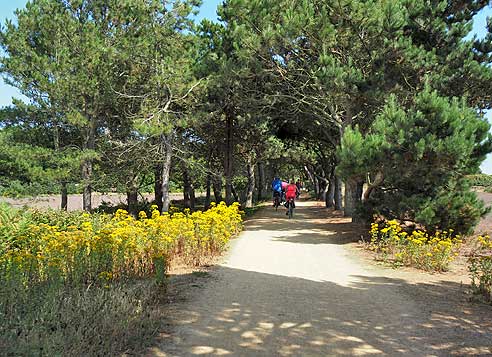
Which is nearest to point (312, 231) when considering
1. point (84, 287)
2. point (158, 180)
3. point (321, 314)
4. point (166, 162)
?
point (166, 162)

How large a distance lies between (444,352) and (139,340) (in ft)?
9.14

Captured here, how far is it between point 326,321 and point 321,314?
0.27 metres

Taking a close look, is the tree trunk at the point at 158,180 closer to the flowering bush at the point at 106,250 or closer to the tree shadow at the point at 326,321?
the flowering bush at the point at 106,250

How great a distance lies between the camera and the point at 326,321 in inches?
193

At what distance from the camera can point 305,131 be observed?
21984mm

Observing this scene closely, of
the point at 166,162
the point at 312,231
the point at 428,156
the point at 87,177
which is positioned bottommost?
the point at 312,231

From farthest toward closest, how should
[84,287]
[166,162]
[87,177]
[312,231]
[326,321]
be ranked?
[87,177] < [166,162] < [312,231] < [84,287] < [326,321]

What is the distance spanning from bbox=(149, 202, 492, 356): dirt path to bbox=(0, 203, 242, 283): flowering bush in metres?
0.74

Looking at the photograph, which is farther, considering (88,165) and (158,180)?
(158,180)

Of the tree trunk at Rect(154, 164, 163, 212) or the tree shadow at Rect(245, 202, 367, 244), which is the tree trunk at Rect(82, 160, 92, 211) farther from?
the tree shadow at Rect(245, 202, 367, 244)

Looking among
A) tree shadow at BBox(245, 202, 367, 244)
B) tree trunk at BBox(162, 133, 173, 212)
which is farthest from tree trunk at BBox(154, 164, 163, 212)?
tree shadow at BBox(245, 202, 367, 244)

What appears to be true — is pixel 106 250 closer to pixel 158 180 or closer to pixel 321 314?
pixel 321 314

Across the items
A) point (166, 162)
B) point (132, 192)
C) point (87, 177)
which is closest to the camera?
point (166, 162)

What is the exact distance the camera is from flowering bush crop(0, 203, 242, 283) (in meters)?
5.32
